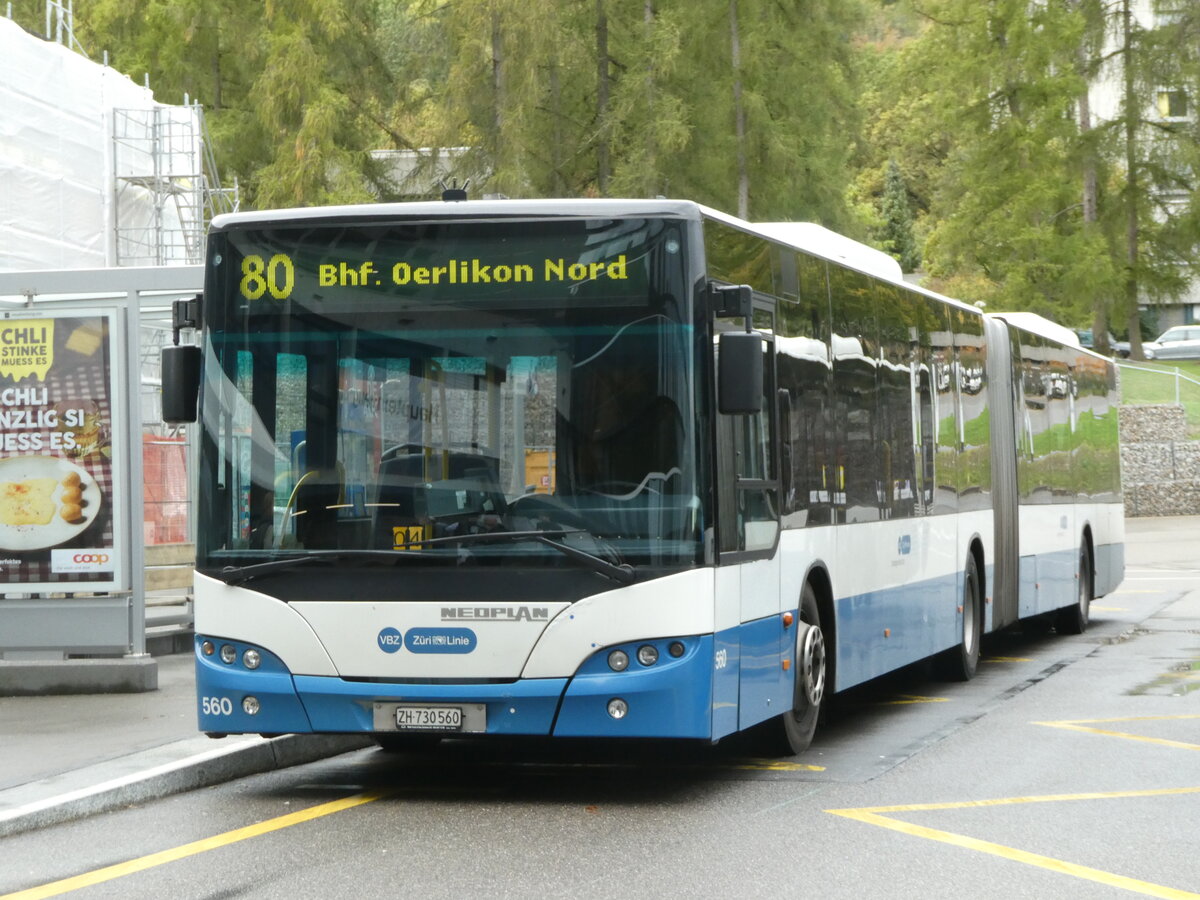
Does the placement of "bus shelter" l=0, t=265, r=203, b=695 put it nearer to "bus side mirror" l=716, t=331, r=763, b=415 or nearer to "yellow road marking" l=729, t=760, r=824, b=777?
"yellow road marking" l=729, t=760, r=824, b=777

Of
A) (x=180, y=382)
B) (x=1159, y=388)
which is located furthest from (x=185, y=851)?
(x=1159, y=388)

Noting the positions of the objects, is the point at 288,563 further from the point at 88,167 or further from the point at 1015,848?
→ the point at 88,167

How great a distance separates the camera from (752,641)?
32.0 feet

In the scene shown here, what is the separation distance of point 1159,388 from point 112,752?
4487 centimetres

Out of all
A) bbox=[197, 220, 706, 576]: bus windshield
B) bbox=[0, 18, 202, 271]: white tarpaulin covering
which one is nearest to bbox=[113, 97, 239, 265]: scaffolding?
bbox=[0, 18, 202, 271]: white tarpaulin covering

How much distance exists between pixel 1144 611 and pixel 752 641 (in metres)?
15.1

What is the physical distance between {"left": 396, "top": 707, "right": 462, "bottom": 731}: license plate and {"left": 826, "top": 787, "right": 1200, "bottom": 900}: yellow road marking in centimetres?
179

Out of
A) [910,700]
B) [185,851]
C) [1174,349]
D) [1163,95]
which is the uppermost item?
[1163,95]

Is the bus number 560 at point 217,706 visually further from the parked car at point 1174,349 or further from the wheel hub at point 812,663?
the parked car at point 1174,349

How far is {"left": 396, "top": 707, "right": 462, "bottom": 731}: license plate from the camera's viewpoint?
29.8ft

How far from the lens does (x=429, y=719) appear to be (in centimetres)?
910

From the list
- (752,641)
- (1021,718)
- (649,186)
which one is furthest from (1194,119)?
(752,641)

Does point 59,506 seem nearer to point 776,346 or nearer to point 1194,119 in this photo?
point 776,346

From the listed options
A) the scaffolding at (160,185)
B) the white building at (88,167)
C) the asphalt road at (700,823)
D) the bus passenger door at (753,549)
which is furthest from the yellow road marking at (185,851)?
the scaffolding at (160,185)
